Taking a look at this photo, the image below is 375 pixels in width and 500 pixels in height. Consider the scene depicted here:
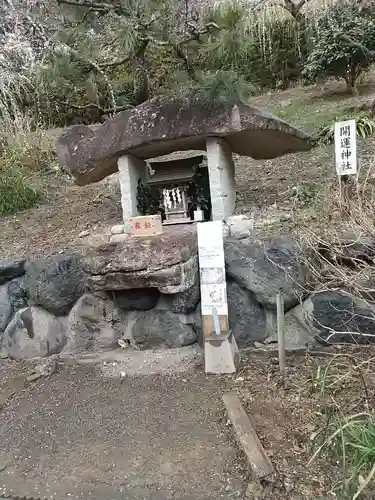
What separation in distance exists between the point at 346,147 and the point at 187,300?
1653 mm

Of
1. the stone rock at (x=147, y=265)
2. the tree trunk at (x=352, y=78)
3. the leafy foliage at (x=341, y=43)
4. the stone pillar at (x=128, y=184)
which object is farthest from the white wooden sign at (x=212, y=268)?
the tree trunk at (x=352, y=78)

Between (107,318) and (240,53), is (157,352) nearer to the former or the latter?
(107,318)

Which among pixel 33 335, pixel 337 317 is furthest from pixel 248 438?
pixel 33 335

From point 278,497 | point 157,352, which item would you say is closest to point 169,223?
point 157,352

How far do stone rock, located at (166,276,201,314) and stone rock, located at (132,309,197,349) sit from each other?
0.28 ft

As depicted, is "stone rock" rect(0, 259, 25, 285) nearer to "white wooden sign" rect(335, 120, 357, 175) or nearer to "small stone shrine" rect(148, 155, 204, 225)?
"small stone shrine" rect(148, 155, 204, 225)

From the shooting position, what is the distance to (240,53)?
338 centimetres

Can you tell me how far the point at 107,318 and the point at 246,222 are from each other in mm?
1430

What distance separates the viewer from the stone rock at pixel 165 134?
354cm

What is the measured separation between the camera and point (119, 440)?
8.47 ft

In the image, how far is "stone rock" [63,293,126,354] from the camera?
3.72 m

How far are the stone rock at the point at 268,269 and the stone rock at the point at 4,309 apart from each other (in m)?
1.99

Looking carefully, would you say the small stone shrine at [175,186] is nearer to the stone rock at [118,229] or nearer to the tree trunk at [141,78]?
the stone rock at [118,229]

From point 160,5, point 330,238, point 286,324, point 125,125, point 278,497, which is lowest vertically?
point 278,497
